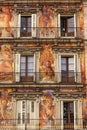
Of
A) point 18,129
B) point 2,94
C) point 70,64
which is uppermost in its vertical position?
point 70,64

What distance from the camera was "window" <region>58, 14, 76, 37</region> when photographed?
1247 inches

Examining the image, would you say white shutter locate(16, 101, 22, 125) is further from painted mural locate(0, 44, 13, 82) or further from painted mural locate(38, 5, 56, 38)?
painted mural locate(38, 5, 56, 38)

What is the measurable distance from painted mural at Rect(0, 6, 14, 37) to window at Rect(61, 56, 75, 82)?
14.3 feet

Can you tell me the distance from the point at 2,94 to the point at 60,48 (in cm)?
541

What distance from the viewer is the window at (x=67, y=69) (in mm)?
30734

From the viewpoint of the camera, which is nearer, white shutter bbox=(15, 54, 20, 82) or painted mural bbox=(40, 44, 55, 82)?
white shutter bbox=(15, 54, 20, 82)

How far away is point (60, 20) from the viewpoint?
32.0 m

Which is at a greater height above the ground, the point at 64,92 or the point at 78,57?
the point at 78,57

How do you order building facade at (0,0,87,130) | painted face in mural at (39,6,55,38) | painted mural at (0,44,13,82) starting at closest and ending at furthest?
building facade at (0,0,87,130) → painted mural at (0,44,13,82) → painted face in mural at (39,6,55,38)

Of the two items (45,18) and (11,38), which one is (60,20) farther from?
(11,38)

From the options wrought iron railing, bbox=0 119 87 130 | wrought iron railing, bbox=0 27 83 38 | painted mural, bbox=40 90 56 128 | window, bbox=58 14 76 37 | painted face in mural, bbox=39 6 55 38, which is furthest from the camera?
window, bbox=58 14 76 37

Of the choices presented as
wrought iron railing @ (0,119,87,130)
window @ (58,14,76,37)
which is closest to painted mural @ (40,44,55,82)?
window @ (58,14,76,37)

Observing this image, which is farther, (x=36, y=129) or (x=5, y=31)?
(x=5, y=31)

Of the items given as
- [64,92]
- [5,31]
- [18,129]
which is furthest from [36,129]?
[5,31]
